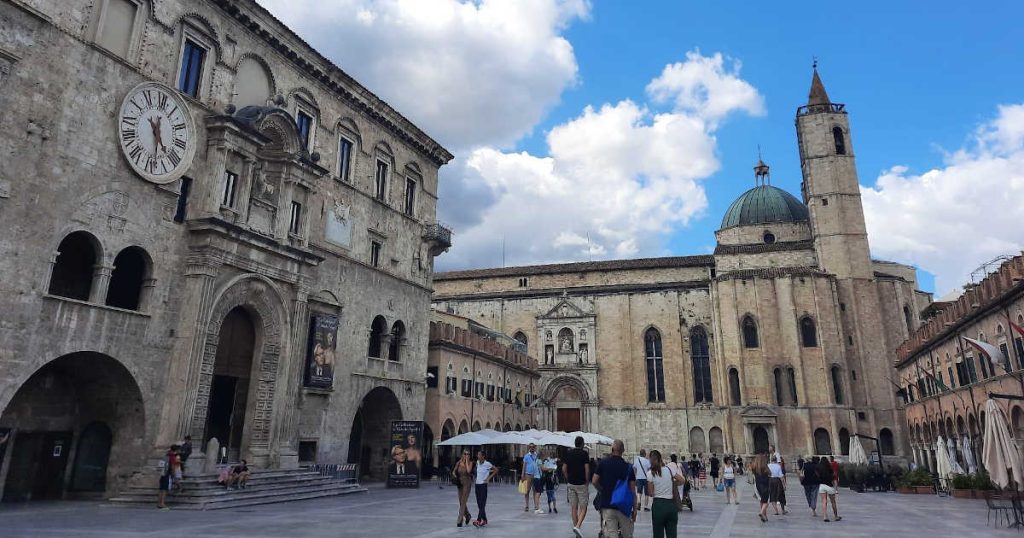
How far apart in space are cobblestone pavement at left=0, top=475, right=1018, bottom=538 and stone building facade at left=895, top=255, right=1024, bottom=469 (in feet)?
19.0

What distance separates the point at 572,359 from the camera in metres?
52.3

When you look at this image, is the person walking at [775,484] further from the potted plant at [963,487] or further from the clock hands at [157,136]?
the clock hands at [157,136]

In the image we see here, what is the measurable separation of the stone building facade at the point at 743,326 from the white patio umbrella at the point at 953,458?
15093mm

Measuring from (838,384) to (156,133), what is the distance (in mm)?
46675

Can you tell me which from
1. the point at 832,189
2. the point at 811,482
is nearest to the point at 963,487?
the point at 811,482

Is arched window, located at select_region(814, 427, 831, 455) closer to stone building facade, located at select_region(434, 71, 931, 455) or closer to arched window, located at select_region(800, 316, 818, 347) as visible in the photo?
stone building facade, located at select_region(434, 71, 931, 455)

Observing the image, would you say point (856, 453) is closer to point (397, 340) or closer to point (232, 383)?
point (397, 340)

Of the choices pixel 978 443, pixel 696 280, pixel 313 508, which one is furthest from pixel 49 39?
pixel 696 280

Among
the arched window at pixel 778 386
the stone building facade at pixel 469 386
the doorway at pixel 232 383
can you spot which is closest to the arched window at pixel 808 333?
the arched window at pixel 778 386

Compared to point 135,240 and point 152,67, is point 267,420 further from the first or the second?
point 152,67

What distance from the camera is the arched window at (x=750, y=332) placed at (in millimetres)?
48031

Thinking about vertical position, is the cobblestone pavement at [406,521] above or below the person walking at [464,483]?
below

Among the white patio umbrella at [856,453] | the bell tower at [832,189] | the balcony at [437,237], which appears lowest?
the white patio umbrella at [856,453]

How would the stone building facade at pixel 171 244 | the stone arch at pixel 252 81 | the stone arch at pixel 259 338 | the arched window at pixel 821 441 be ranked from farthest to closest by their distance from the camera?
the arched window at pixel 821 441, the stone arch at pixel 252 81, the stone arch at pixel 259 338, the stone building facade at pixel 171 244
